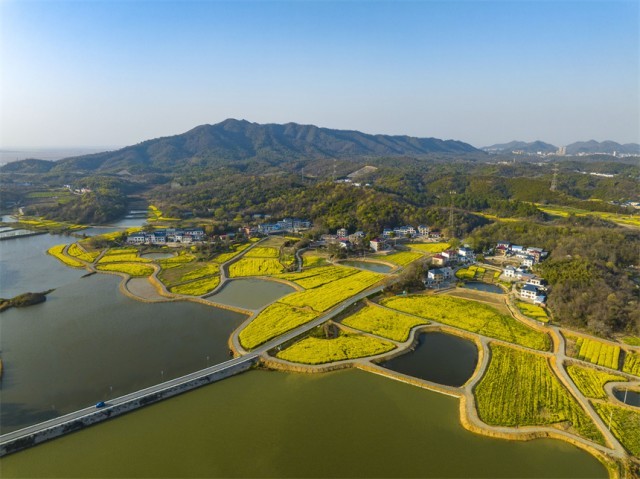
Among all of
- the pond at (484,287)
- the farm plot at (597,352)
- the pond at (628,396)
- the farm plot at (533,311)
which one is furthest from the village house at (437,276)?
the pond at (628,396)

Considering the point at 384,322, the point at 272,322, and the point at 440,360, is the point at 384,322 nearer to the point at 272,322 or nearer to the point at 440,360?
the point at 440,360

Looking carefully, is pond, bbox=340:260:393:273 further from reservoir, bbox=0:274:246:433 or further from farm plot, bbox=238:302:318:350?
reservoir, bbox=0:274:246:433

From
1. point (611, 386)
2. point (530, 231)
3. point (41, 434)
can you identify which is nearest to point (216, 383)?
point (41, 434)

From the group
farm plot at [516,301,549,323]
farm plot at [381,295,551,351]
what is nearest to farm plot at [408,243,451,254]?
farm plot at [381,295,551,351]

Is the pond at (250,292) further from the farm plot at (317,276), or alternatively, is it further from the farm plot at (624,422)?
the farm plot at (624,422)

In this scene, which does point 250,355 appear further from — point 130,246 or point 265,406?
point 130,246

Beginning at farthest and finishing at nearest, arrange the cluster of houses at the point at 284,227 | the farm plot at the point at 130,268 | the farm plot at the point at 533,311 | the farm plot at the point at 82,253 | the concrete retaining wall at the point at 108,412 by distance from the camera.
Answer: the cluster of houses at the point at 284,227 → the farm plot at the point at 82,253 → the farm plot at the point at 130,268 → the farm plot at the point at 533,311 → the concrete retaining wall at the point at 108,412

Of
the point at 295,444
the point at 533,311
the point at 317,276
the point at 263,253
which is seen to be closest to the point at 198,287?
the point at 317,276
